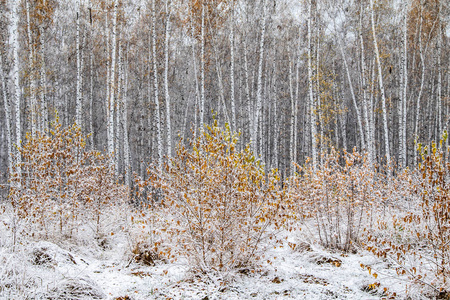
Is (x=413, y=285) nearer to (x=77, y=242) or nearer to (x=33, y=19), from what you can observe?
(x=77, y=242)

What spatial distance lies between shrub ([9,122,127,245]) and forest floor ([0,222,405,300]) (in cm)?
119

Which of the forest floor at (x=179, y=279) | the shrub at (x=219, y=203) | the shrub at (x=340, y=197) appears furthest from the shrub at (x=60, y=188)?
the shrub at (x=340, y=197)

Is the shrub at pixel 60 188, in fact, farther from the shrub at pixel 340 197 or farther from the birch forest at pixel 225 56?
the shrub at pixel 340 197

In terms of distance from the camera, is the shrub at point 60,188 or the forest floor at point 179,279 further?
the shrub at point 60,188

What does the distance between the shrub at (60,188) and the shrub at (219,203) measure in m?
2.63

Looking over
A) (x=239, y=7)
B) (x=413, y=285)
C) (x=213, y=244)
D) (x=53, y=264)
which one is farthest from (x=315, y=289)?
(x=239, y=7)

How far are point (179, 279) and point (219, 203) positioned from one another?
130 centimetres

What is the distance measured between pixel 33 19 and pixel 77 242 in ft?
41.3

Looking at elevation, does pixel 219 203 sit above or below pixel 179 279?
above

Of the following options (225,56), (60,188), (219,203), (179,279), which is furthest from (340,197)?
(225,56)

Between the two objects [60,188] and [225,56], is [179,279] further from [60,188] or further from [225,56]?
[225,56]

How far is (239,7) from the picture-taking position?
13789 mm

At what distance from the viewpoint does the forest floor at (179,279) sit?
3536mm

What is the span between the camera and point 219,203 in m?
4.05
